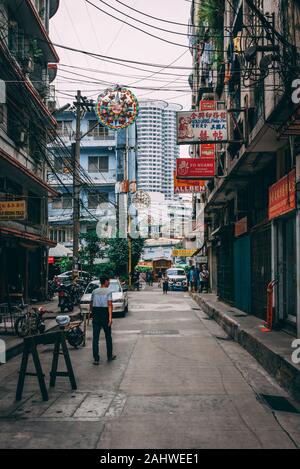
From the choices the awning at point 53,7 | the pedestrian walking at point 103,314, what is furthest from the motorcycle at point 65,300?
the awning at point 53,7

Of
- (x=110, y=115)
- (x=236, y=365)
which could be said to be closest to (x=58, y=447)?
(x=236, y=365)

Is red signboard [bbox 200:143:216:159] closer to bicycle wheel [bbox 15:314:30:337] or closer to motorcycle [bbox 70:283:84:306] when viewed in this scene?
motorcycle [bbox 70:283:84:306]

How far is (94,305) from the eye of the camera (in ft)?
37.9

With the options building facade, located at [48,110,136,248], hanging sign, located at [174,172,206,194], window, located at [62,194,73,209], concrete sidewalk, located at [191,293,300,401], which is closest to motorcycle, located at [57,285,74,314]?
concrete sidewalk, located at [191,293,300,401]

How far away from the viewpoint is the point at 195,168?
2105 cm

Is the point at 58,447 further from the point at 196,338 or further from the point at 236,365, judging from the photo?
the point at 196,338

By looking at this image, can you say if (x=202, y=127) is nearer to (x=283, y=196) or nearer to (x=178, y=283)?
(x=283, y=196)

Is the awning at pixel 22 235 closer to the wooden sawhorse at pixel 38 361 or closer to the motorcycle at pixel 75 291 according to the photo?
the motorcycle at pixel 75 291

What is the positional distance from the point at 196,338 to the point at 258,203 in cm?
543

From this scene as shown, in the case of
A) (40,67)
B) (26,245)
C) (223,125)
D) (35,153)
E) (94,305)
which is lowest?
(94,305)

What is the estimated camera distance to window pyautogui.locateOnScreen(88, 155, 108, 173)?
52.5 m

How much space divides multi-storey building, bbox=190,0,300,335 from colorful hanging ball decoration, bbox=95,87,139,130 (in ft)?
12.8

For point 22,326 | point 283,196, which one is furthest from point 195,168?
point 22,326

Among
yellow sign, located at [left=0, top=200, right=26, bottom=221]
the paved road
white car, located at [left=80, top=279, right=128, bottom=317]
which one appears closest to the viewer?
the paved road
